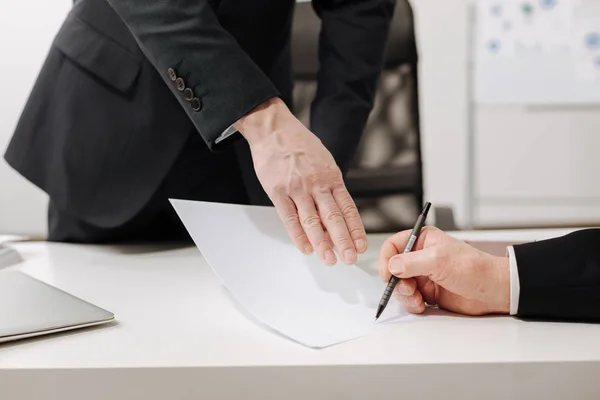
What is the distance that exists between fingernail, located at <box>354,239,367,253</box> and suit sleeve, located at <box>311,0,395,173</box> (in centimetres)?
40

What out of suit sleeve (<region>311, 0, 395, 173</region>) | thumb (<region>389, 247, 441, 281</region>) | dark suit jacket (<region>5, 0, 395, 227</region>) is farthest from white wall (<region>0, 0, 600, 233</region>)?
thumb (<region>389, 247, 441, 281</region>)

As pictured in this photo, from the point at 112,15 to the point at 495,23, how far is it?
2.32 m

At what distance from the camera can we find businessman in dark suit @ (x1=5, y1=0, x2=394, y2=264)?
0.76 meters

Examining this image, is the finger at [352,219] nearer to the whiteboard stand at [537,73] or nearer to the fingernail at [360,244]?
the fingernail at [360,244]

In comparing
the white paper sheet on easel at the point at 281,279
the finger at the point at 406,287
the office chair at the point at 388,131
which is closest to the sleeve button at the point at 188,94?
the white paper sheet on easel at the point at 281,279

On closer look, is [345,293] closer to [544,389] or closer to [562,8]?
[544,389]

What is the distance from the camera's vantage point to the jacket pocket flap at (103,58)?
1.04 meters

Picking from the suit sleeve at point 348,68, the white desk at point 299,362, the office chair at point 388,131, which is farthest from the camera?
the office chair at point 388,131

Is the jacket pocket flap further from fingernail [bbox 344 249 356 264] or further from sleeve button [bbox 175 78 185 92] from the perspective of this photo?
fingernail [bbox 344 249 356 264]

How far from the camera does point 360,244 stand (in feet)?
2.41

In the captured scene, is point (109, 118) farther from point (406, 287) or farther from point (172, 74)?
point (406, 287)

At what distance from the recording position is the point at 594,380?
0.51m

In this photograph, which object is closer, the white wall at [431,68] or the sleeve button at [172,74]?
the sleeve button at [172,74]

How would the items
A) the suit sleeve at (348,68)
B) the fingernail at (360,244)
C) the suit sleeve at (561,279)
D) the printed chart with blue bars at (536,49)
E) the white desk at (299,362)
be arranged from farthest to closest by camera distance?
the printed chart with blue bars at (536,49), the suit sleeve at (348,68), the fingernail at (360,244), the suit sleeve at (561,279), the white desk at (299,362)
